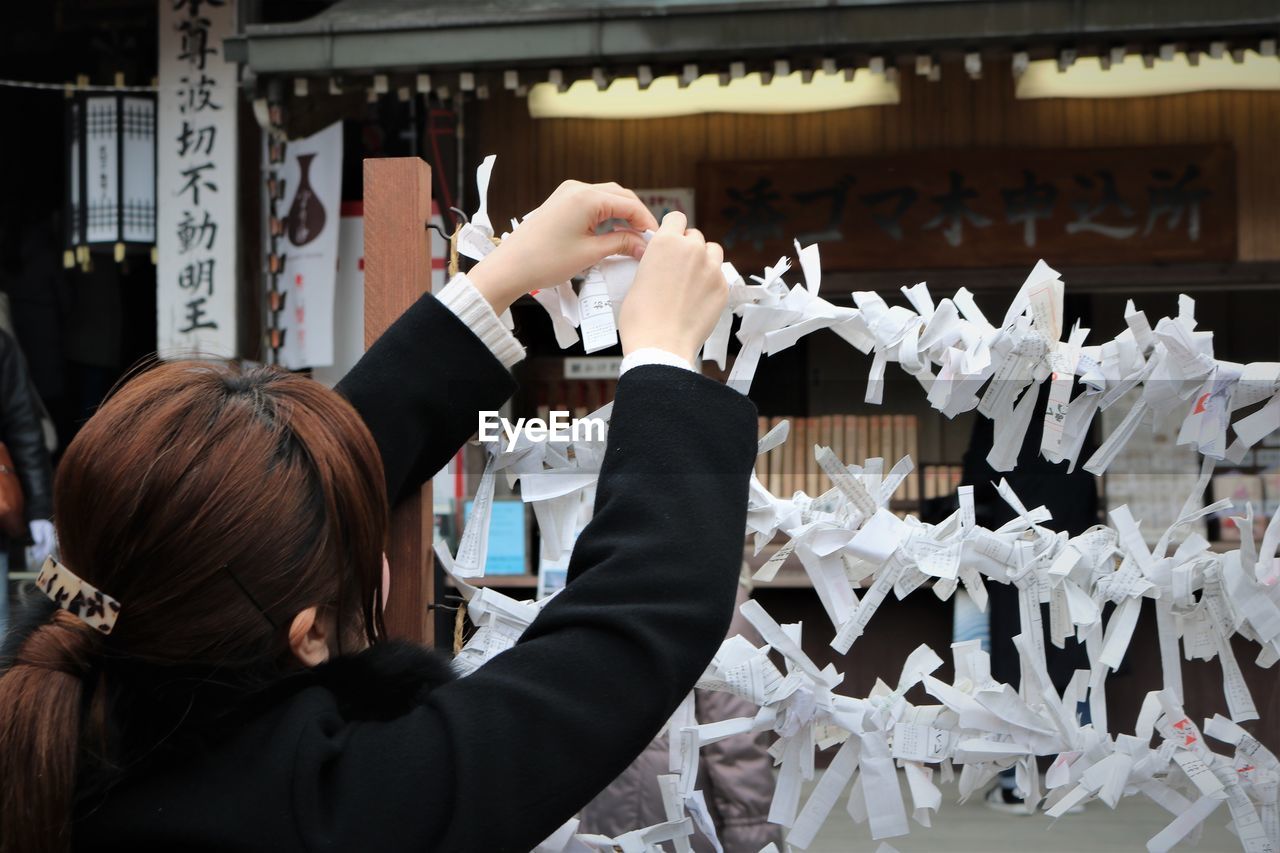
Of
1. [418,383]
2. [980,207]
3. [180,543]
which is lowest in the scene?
[180,543]

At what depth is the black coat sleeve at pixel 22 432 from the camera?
13.9 feet

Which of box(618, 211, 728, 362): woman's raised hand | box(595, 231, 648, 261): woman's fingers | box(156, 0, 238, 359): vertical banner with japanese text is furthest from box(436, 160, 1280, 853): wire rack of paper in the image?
box(156, 0, 238, 359): vertical banner with japanese text

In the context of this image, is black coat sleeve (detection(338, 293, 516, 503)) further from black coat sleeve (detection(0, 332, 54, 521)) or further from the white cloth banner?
the white cloth banner

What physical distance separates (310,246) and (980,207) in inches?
105

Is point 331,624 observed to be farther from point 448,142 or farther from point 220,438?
point 448,142

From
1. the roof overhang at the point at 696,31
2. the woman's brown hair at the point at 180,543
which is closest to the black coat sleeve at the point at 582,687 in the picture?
the woman's brown hair at the point at 180,543

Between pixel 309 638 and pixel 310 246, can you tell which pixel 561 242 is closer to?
pixel 309 638

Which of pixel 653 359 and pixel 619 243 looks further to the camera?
pixel 619 243

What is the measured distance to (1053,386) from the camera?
51.5 inches

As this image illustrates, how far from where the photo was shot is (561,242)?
1.19m

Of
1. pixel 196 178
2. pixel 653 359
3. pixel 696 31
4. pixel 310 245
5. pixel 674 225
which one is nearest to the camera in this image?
pixel 653 359

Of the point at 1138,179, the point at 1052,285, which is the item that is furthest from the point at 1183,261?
the point at 1052,285

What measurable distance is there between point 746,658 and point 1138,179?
4268mm

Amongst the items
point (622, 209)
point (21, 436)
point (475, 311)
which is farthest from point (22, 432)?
point (622, 209)
